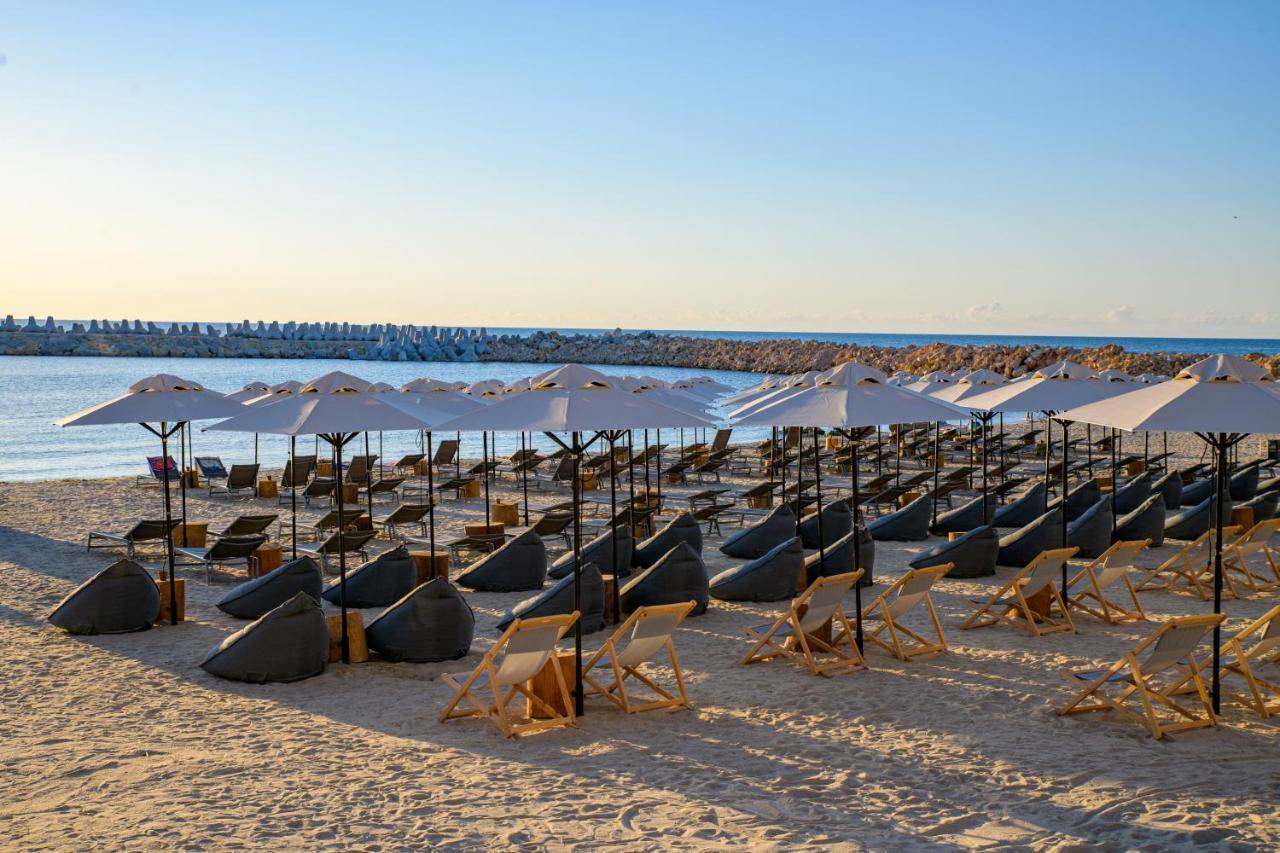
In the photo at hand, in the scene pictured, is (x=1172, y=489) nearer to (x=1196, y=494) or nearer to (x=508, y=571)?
(x=1196, y=494)

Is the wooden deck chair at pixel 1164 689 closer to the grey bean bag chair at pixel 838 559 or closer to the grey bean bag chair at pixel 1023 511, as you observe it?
the grey bean bag chair at pixel 838 559

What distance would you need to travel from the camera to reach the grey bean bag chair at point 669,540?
11414 mm

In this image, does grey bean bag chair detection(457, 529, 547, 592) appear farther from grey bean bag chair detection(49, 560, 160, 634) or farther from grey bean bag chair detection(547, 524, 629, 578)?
grey bean bag chair detection(49, 560, 160, 634)

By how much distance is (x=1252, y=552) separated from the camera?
35.9 ft

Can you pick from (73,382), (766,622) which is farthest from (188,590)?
(73,382)

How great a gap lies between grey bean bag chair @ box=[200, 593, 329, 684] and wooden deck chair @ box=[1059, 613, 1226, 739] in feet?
16.0

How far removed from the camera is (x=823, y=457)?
77.3ft

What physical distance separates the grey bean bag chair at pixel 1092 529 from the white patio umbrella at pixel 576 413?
20.5 ft

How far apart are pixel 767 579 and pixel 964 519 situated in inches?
188

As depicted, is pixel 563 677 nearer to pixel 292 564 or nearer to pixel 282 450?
pixel 292 564

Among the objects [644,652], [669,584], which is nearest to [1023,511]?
[669,584]

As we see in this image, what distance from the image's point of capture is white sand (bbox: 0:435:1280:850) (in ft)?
16.4

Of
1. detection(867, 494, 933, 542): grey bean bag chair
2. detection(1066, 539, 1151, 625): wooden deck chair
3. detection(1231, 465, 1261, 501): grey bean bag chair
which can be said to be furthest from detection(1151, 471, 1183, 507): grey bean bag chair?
detection(1066, 539, 1151, 625): wooden deck chair

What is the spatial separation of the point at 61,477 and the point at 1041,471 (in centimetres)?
2132
